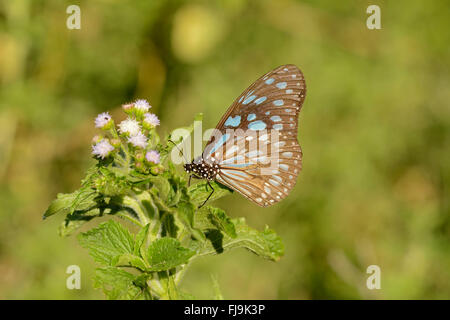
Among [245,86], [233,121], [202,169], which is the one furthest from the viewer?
[245,86]

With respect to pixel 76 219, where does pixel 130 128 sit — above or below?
above

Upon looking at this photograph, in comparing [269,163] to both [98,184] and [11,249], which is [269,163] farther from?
[11,249]

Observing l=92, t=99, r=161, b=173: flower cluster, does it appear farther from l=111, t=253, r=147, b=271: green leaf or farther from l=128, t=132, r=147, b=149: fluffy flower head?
l=111, t=253, r=147, b=271: green leaf

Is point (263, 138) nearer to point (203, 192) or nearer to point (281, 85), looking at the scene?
point (281, 85)

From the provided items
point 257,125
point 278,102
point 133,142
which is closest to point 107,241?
point 133,142

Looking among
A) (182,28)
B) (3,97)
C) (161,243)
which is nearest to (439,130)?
(182,28)

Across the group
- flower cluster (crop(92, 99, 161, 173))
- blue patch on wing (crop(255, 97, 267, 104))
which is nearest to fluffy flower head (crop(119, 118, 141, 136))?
flower cluster (crop(92, 99, 161, 173))

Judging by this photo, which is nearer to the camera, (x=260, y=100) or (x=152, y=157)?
(x=152, y=157)

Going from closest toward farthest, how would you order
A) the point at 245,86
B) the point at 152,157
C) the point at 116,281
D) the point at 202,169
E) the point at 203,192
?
the point at 116,281, the point at 152,157, the point at 203,192, the point at 202,169, the point at 245,86
